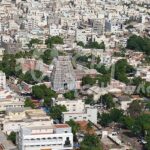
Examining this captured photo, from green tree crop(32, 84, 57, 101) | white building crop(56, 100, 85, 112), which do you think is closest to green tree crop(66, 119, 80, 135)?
white building crop(56, 100, 85, 112)

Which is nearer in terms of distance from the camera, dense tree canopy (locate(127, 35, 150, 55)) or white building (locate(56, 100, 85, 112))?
white building (locate(56, 100, 85, 112))

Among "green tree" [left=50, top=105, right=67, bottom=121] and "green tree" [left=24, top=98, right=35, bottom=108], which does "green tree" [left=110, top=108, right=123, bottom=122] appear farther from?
"green tree" [left=24, top=98, right=35, bottom=108]

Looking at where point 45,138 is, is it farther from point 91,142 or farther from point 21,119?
point 21,119

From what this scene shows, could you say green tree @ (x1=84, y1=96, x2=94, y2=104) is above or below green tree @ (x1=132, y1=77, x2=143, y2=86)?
below

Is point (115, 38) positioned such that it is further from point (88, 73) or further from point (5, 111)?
point (5, 111)

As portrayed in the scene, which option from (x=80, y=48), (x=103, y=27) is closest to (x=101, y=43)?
(x=80, y=48)

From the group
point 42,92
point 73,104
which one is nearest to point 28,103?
point 73,104

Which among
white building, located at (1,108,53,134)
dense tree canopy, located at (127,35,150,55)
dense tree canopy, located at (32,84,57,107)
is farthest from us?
dense tree canopy, located at (127,35,150,55)

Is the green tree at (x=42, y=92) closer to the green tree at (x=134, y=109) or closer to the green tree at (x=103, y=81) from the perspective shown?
the green tree at (x=103, y=81)
